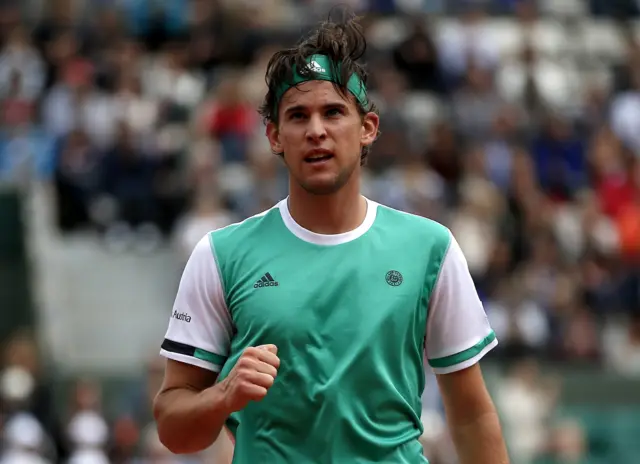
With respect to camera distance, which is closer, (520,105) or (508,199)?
(508,199)

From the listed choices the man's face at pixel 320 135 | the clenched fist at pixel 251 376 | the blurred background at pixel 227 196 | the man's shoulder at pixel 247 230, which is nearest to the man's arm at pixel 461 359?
the man's face at pixel 320 135

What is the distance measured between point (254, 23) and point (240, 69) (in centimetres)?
110

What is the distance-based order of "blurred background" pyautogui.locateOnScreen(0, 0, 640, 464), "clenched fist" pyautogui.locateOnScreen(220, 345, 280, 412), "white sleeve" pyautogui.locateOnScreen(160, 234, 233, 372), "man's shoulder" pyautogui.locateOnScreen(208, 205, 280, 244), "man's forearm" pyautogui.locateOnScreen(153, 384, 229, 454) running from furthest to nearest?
"blurred background" pyautogui.locateOnScreen(0, 0, 640, 464) < "man's shoulder" pyautogui.locateOnScreen(208, 205, 280, 244) < "white sleeve" pyautogui.locateOnScreen(160, 234, 233, 372) < "man's forearm" pyautogui.locateOnScreen(153, 384, 229, 454) < "clenched fist" pyautogui.locateOnScreen(220, 345, 280, 412)

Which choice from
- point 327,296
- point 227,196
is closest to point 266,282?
point 327,296

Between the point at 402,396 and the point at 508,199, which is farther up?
the point at 402,396

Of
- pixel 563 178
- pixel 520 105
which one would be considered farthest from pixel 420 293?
pixel 520 105

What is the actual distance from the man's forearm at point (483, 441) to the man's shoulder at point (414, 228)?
0.59 meters

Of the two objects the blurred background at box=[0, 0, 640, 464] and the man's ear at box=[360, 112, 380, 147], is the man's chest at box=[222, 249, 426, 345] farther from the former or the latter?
the blurred background at box=[0, 0, 640, 464]

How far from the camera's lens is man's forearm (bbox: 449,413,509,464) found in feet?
16.0

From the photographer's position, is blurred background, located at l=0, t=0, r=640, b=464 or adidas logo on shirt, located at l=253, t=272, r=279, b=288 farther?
blurred background, located at l=0, t=0, r=640, b=464

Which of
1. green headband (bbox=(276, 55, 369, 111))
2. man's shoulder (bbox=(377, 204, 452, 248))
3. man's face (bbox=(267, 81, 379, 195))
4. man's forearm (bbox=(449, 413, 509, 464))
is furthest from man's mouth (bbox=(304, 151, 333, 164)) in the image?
man's forearm (bbox=(449, 413, 509, 464))

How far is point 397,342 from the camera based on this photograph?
4734mm

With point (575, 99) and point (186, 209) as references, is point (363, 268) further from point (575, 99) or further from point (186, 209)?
point (575, 99)

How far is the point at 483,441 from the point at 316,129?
3.76 ft
